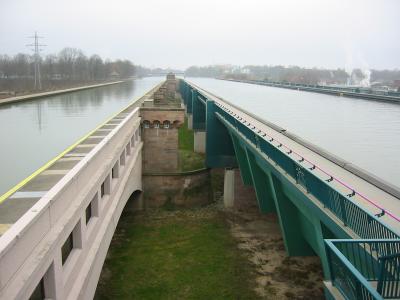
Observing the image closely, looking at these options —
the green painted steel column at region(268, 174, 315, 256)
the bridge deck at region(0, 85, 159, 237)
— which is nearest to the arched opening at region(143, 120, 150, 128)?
the bridge deck at region(0, 85, 159, 237)

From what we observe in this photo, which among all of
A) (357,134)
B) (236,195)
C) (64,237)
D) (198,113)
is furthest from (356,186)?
(198,113)

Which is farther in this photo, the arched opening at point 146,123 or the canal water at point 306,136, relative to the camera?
the arched opening at point 146,123

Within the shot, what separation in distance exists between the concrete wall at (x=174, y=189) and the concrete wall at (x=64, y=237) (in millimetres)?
11071

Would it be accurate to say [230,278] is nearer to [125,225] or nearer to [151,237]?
[151,237]

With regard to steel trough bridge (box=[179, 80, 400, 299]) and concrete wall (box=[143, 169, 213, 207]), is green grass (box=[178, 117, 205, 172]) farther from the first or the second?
steel trough bridge (box=[179, 80, 400, 299])

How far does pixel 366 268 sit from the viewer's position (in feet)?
19.9

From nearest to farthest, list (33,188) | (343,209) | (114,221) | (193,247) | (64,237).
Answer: (64,237) < (343,209) < (33,188) < (114,221) < (193,247)

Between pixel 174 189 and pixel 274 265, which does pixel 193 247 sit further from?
pixel 174 189

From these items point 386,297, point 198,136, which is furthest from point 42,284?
point 198,136

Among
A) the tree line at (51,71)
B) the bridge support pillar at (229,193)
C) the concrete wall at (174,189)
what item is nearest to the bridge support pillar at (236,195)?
the bridge support pillar at (229,193)

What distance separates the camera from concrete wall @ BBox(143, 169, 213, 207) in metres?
25.2

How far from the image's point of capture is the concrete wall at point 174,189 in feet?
82.7

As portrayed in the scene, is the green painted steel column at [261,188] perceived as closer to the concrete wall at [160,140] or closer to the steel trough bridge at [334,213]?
the steel trough bridge at [334,213]

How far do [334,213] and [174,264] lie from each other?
10329 millimetres
